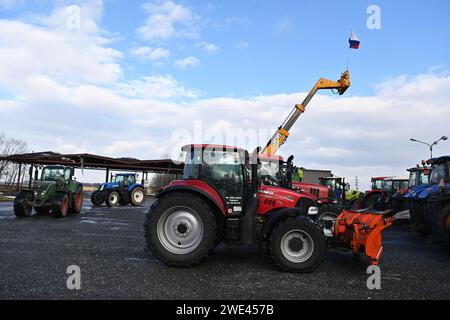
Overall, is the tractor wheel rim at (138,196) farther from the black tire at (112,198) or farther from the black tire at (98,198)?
the black tire at (98,198)

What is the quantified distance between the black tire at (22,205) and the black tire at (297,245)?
430 inches

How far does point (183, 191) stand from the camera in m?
5.50

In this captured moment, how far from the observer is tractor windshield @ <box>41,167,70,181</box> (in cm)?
1447

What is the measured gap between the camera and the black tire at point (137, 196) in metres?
21.0

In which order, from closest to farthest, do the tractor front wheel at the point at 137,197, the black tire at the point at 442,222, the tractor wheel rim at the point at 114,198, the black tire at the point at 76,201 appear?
the black tire at the point at 442,222
the black tire at the point at 76,201
the tractor wheel rim at the point at 114,198
the tractor front wheel at the point at 137,197

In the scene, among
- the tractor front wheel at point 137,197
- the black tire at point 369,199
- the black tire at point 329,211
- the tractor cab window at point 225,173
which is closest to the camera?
the tractor cab window at point 225,173

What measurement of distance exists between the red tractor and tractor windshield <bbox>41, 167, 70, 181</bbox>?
10964mm

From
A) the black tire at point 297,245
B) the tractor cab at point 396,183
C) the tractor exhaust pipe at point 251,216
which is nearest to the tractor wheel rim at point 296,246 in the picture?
the black tire at point 297,245

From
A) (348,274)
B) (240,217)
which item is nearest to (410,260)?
(348,274)

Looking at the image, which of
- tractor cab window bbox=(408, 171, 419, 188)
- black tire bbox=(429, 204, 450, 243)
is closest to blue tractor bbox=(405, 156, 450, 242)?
black tire bbox=(429, 204, 450, 243)

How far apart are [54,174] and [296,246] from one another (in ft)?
42.3

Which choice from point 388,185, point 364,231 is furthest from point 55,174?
point 388,185

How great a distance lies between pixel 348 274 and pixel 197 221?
98.3 inches
